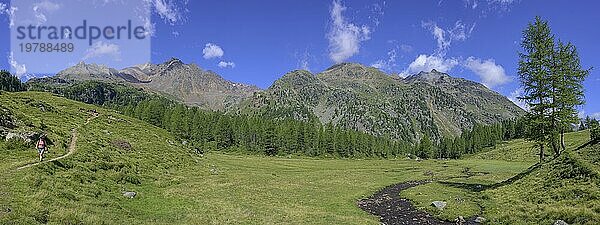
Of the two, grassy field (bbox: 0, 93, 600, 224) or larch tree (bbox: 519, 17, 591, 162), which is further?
larch tree (bbox: 519, 17, 591, 162)

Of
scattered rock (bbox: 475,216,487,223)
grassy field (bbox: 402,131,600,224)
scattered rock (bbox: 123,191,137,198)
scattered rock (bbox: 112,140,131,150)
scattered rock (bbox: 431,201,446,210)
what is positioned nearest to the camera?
grassy field (bbox: 402,131,600,224)

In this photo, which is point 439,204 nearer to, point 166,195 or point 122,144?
point 166,195

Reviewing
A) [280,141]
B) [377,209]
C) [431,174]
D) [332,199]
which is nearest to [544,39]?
[377,209]

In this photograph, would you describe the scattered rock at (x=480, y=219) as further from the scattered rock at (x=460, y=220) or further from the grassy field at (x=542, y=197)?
the scattered rock at (x=460, y=220)

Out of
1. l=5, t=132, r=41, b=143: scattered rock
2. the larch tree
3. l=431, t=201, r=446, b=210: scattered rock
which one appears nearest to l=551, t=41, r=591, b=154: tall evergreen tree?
the larch tree

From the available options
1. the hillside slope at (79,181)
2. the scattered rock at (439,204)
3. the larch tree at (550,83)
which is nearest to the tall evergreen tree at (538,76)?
the larch tree at (550,83)

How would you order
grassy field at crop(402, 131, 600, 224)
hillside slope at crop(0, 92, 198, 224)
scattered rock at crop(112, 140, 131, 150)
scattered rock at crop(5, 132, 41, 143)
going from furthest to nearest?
scattered rock at crop(112, 140, 131, 150) → scattered rock at crop(5, 132, 41, 143) → grassy field at crop(402, 131, 600, 224) → hillside slope at crop(0, 92, 198, 224)

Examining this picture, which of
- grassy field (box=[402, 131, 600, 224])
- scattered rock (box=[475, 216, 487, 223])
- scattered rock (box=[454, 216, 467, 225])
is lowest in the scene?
scattered rock (box=[454, 216, 467, 225])

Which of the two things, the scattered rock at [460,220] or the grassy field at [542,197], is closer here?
the grassy field at [542,197]

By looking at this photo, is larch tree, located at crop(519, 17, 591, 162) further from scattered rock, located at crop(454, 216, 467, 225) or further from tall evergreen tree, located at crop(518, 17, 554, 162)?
scattered rock, located at crop(454, 216, 467, 225)

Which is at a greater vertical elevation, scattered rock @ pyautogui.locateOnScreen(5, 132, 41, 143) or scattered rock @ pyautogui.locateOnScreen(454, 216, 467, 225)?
scattered rock @ pyautogui.locateOnScreen(5, 132, 41, 143)

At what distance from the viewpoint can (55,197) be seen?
89.5 feet

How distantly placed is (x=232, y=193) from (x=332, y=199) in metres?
12.4

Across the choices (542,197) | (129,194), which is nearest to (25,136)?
(129,194)
